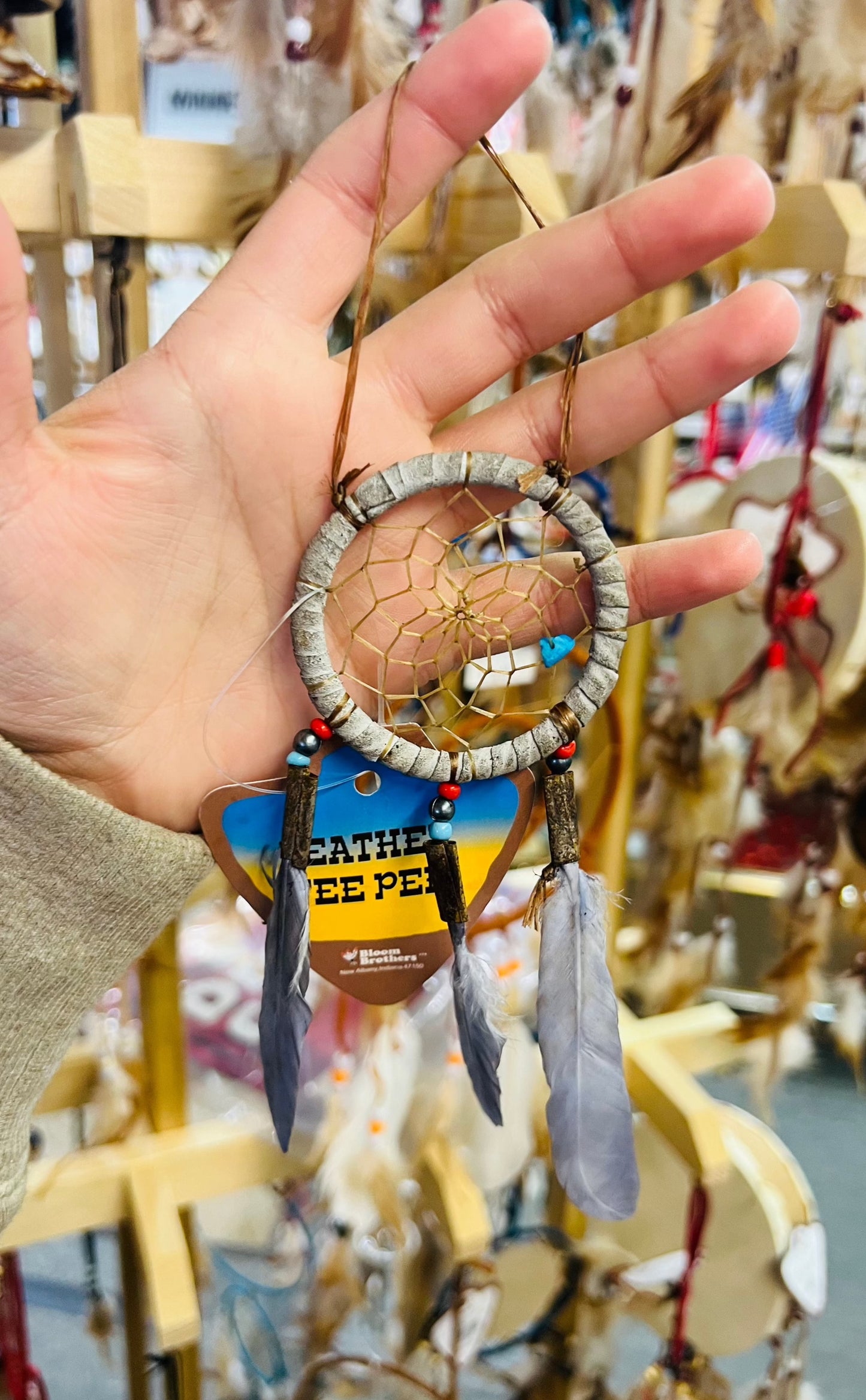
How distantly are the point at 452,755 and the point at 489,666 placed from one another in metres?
0.06

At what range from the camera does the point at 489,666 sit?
604 mm

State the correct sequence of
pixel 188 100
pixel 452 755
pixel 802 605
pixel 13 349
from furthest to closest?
pixel 188 100
pixel 802 605
pixel 452 755
pixel 13 349

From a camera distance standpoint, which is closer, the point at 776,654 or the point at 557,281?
the point at 557,281

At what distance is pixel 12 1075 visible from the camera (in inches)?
24.8

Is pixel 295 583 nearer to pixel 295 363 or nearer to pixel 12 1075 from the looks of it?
pixel 295 363

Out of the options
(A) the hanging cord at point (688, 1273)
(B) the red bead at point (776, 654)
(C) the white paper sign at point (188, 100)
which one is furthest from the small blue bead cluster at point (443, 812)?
(C) the white paper sign at point (188, 100)

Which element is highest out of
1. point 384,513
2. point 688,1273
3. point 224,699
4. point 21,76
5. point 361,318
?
point 21,76

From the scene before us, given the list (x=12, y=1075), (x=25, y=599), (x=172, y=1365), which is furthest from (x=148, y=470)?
(x=172, y=1365)

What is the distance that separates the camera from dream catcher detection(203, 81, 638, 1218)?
0.58m

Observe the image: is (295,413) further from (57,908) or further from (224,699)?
(57,908)

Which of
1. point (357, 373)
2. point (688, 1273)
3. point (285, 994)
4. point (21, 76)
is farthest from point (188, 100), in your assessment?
point (688, 1273)

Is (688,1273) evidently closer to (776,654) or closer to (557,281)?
(776,654)

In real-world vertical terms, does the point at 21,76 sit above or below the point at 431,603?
above

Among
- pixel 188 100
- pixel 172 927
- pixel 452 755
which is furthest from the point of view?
pixel 188 100
